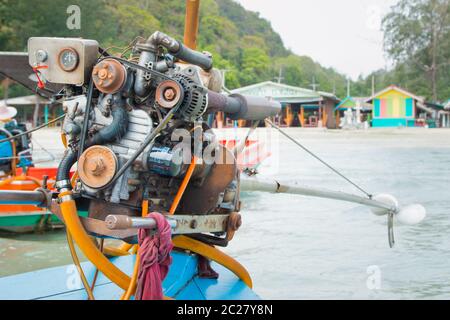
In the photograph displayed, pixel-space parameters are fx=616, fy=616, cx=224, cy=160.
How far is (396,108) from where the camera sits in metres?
52.8

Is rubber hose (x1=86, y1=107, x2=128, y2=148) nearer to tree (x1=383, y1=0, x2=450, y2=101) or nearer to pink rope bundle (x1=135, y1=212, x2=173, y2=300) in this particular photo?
pink rope bundle (x1=135, y1=212, x2=173, y2=300)

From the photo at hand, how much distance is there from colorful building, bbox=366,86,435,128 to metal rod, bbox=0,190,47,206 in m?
51.1

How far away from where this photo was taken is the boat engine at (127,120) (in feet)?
9.18

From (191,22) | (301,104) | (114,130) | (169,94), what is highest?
(301,104)

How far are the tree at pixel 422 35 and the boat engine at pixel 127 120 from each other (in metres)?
61.4

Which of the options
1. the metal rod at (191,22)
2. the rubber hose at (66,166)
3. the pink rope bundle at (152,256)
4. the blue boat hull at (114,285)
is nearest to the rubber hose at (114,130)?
the rubber hose at (66,166)

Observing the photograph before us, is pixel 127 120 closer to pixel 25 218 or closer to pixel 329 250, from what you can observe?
pixel 329 250

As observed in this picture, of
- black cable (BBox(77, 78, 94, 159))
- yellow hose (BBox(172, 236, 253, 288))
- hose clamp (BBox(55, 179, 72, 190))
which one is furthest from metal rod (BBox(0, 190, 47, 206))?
yellow hose (BBox(172, 236, 253, 288))

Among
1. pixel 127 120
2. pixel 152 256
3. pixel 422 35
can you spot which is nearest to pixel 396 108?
pixel 422 35

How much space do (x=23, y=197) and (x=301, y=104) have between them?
4941 centimetres

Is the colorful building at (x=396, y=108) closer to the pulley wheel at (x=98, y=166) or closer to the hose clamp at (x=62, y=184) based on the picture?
the hose clamp at (x=62, y=184)

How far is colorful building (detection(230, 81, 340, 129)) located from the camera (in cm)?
4912
